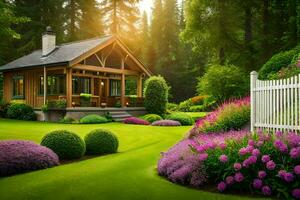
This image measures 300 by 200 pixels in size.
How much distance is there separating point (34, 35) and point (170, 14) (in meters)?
23.9

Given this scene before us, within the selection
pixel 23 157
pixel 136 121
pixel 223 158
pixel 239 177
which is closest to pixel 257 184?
pixel 239 177

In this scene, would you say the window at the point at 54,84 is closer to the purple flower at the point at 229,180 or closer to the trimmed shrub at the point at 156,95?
the trimmed shrub at the point at 156,95

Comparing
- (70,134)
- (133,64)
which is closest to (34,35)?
(133,64)

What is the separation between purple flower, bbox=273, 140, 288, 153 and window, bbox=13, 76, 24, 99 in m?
26.3

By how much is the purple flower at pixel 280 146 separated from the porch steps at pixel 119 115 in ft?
61.6

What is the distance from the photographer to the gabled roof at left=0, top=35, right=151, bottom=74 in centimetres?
2547

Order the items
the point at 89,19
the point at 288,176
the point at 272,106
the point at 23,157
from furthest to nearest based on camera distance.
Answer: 1. the point at 89,19
2. the point at 272,106
3. the point at 23,157
4. the point at 288,176

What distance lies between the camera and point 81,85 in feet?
96.4

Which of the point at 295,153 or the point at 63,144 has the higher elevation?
the point at 295,153

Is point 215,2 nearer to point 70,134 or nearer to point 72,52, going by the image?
point 72,52

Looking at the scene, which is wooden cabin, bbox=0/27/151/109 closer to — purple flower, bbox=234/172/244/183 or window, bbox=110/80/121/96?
window, bbox=110/80/121/96

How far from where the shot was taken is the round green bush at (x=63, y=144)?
10.8 m

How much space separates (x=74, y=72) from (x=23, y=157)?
62.4ft

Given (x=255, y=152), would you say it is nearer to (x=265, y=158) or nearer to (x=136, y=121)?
(x=265, y=158)
